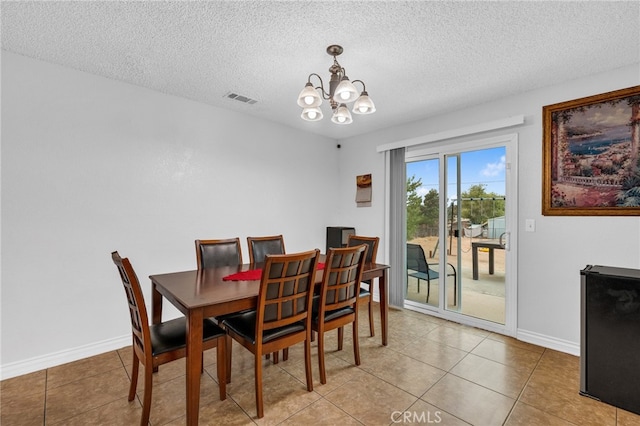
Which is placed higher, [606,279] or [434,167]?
[434,167]

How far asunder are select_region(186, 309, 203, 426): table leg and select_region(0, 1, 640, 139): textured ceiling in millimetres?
1865

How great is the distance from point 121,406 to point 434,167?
378cm

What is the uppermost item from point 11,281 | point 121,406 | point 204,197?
point 204,197

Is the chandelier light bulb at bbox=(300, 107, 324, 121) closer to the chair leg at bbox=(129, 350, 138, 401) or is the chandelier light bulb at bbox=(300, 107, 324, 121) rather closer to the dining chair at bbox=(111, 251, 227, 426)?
the dining chair at bbox=(111, 251, 227, 426)

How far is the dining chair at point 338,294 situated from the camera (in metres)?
2.18

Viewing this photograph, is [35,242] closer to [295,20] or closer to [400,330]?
[295,20]

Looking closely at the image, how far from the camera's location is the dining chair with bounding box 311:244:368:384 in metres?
2.18

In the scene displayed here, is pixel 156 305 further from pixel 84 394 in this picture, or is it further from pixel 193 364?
pixel 193 364

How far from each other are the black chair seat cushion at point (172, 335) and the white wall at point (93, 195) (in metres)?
1.18

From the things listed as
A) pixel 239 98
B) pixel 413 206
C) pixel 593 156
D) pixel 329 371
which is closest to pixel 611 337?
pixel 593 156

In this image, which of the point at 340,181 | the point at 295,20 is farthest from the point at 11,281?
the point at 340,181

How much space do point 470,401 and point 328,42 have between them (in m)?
2.66

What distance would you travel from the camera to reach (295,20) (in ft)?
6.22

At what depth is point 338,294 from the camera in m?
2.32
